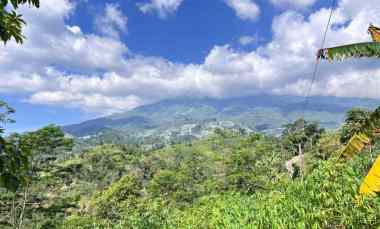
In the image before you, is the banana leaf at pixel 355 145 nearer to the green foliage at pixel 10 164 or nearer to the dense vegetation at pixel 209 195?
the dense vegetation at pixel 209 195

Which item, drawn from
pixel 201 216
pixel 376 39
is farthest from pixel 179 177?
pixel 376 39

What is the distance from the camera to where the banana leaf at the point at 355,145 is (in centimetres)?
782

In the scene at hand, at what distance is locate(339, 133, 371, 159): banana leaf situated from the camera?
782 centimetres

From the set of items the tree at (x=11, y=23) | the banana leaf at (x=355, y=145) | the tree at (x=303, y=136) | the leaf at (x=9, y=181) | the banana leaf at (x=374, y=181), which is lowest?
the tree at (x=303, y=136)

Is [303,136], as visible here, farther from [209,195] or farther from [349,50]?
[349,50]

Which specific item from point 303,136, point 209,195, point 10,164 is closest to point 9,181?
point 10,164

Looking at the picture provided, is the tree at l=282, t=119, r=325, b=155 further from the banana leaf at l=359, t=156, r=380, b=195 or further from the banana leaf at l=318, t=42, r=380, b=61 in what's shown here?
the banana leaf at l=359, t=156, r=380, b=195

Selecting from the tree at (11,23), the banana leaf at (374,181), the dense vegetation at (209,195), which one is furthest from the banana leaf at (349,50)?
the tree at (11,23)

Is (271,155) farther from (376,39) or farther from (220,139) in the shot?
(220,139)

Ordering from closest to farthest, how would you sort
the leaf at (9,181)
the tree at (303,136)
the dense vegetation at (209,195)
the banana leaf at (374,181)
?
1. the leaf at (9,181)
2. the banana leaf at (374,181)
3. the dense vegetation at (209,195)
4. the tree at (303,136)

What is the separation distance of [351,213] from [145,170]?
102 m

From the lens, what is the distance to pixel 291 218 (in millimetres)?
10984

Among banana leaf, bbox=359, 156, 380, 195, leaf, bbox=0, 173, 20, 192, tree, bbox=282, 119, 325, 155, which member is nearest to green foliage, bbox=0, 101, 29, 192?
leaf, bbox=0, 173, 20, 192

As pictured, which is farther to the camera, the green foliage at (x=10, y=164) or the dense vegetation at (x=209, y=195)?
the dense vegetation at (x=209, y=195)
